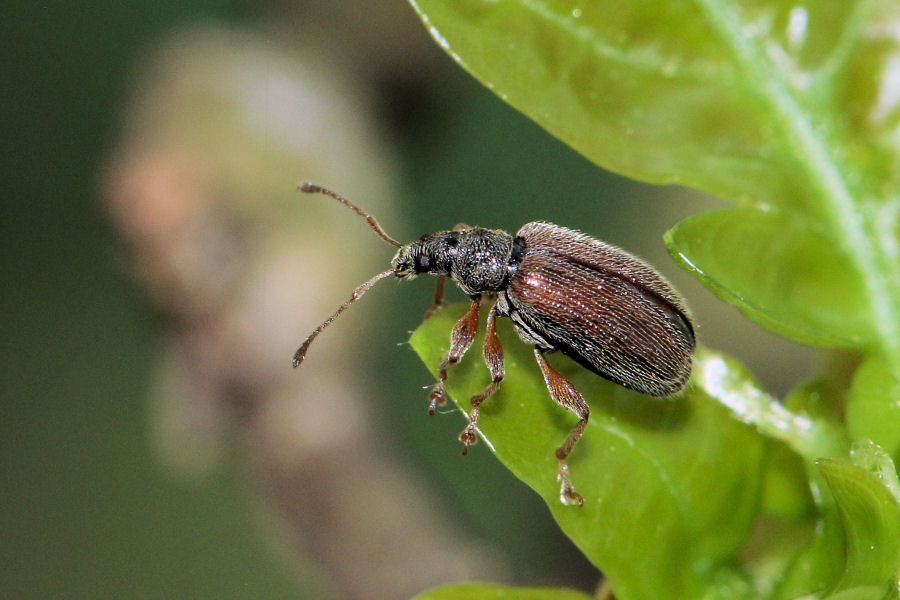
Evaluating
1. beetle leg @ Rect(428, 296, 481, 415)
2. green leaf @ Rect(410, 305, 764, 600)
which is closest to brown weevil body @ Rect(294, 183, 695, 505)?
beetle leg @ Rect(428, 296, 481, 415)

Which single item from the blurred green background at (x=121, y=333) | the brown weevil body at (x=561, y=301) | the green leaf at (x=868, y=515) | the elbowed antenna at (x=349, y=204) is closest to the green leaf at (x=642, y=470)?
the brown weevil body at (x=561, y=301)

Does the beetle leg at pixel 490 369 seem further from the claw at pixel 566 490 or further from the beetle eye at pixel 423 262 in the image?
the beetle eye at pixel 423 262

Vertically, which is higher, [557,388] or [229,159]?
[557,388]

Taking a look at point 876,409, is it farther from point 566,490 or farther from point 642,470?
point 566,490

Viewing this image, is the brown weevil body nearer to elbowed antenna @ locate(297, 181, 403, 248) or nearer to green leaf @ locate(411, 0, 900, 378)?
elbowed antenna @ locate(297, 181, 403, 248)

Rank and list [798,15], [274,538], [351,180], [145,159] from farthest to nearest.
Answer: [351,180] < [274,538] < [145,159] < [798,15]

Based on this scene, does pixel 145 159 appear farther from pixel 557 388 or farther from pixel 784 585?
pixel 784 585

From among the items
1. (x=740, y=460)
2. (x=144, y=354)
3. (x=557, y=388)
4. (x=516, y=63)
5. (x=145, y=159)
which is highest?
(x=516, y=63)

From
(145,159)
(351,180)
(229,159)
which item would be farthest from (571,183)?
(145,159)
